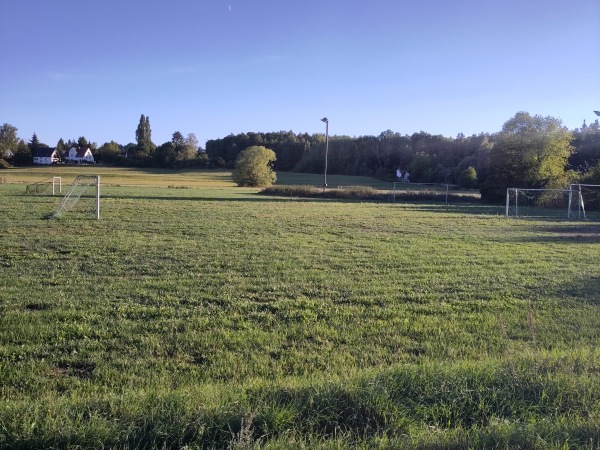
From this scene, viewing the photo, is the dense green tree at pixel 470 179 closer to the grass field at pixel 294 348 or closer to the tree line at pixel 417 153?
the tree line at pixel 417 153

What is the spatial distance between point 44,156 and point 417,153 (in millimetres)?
79720

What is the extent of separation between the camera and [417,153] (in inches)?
3807

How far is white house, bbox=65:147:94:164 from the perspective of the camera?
4850 inches

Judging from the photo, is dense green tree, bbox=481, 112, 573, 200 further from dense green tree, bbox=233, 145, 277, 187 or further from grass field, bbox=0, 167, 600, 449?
grass field, bbox=0, 167, 600, 449

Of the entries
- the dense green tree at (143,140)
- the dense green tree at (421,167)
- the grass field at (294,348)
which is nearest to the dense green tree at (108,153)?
the dense green tree at (143,140)

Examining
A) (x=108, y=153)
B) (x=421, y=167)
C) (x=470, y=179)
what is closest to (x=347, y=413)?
(x=470, y=179)

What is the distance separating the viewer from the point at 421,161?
8994cm

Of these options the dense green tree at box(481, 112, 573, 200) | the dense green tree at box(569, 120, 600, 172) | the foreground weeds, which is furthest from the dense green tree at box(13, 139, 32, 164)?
the foreground weeds

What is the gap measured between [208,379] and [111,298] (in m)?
3.76

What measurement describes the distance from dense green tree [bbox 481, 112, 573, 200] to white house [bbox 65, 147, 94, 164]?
332 feet

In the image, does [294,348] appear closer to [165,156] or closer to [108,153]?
[165,156]

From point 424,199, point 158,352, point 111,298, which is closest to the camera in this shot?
point 158,352

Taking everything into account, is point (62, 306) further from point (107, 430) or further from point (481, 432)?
point (481, 432)

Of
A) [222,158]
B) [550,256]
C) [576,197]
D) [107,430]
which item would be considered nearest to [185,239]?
[550,256]
